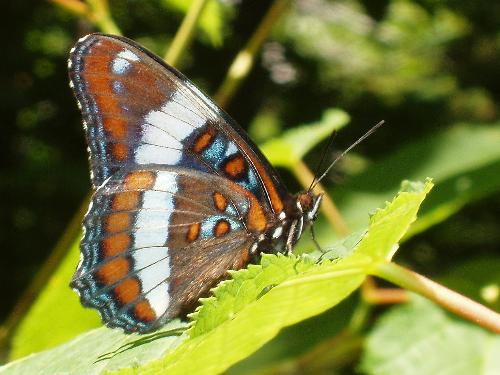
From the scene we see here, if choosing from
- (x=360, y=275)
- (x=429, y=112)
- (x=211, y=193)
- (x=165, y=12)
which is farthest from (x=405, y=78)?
→ (x=360, y=275)

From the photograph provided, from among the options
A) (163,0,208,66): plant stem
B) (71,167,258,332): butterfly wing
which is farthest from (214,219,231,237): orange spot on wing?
(163,0,208,66): plant stem

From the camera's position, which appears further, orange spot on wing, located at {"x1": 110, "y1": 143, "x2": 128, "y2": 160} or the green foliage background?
the green foliage background

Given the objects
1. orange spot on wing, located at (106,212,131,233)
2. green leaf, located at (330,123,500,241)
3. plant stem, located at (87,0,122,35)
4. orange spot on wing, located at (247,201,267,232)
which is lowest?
green leaf, located at (330,123,500,241)

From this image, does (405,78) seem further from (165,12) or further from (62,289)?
(62,289)

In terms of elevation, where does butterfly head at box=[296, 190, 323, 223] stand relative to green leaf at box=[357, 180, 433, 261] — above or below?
below

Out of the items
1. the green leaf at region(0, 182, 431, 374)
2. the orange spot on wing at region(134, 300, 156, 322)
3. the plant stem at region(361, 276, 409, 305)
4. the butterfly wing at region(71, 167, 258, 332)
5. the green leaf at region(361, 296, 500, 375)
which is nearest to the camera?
the green leaf at region(0, 182, 431, 374)

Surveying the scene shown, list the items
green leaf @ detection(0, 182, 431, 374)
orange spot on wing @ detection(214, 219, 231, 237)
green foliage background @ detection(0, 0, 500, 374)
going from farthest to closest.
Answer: green foliage background @ detection(0, 0, 500, 374) < orange spot on wing @ detection(214, 219, 231, 237) < green leaf @ detection(0, 182, 431, 374)

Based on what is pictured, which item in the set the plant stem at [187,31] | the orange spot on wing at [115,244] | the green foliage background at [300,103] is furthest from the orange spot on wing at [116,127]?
the green foliage background at [300,103]

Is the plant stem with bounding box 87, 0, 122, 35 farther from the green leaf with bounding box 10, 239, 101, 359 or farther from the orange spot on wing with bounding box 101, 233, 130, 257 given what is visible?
the orange spot on wing with bounding box 101, 233, 130, 257
